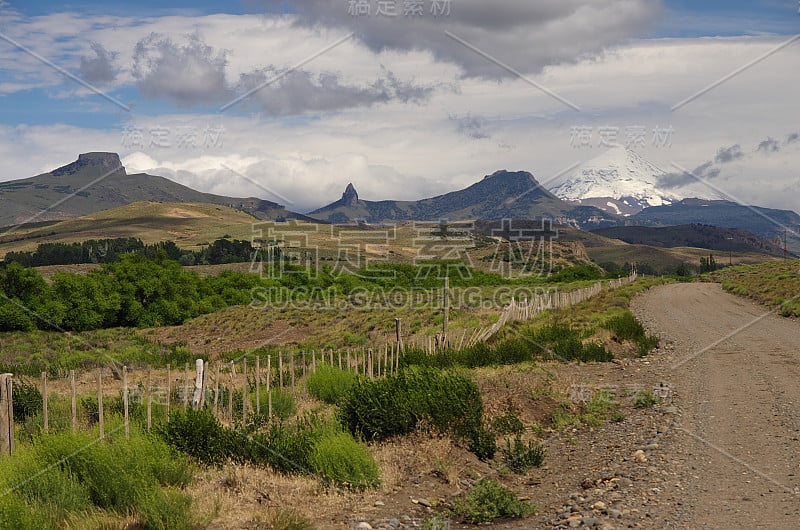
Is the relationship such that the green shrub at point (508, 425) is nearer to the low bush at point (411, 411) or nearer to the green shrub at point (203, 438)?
the low bush at point (411, 411)

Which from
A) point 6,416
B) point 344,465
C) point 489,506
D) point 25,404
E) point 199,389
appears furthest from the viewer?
point 25,404

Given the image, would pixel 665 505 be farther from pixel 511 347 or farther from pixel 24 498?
pixel 511 347

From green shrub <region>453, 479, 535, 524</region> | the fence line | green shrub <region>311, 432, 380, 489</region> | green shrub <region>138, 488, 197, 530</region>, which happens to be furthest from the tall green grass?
the fence line

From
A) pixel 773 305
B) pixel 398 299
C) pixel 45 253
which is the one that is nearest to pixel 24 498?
pixel 773 305

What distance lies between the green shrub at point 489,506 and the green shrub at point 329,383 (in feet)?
20.4

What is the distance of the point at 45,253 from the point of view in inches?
4764

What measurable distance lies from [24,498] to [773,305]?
1499 inches

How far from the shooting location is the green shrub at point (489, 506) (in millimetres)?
7727

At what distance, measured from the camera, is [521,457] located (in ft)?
33.1

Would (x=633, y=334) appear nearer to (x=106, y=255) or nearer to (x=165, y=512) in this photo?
(x=165, y=512)

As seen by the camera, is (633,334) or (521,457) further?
(633,334)

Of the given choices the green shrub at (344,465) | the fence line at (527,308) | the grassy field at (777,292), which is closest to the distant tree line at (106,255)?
the fence line at (527,308)

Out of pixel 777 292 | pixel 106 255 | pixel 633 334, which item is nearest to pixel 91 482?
pixel 633 334

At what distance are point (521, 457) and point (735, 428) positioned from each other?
3.64 m
